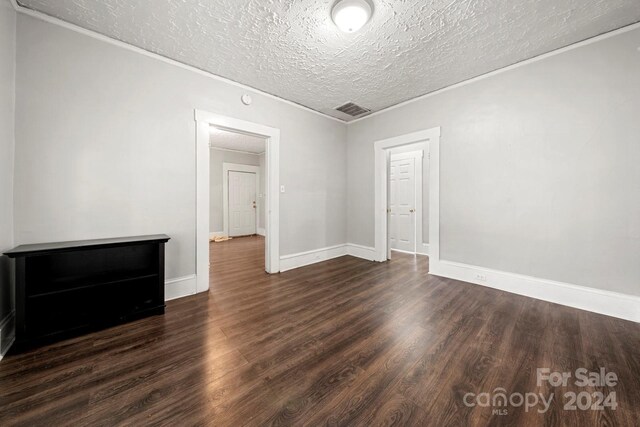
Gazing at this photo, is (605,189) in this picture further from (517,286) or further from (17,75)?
(17,75)

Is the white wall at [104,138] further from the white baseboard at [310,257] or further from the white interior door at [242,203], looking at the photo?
the white interior door at [242,203]

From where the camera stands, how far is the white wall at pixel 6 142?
1.70 m

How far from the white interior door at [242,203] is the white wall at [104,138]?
14.8ft

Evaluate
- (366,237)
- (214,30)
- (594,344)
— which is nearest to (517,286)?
(594,344)

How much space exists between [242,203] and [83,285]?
18.7 feet

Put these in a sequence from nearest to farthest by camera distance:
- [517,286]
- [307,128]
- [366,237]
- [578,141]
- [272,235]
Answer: [578,141], [517,286], [272,235], [307,128], [366,237]

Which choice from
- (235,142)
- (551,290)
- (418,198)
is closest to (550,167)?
(551,290)

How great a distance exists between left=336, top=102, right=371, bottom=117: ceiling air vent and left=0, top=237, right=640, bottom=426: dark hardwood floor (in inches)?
121

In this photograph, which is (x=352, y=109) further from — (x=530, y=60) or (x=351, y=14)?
(x=530, y=60)

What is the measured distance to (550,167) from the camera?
8.31 ft

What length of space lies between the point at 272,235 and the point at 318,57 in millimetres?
2444

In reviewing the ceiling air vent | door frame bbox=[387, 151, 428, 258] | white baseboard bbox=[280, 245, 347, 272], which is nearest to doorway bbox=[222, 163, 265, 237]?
white baseboard bbox=[280, 245, 347, 272]

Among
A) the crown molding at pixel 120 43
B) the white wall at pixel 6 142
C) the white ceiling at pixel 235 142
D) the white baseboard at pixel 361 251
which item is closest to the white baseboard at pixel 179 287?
the white wall at pixel 6 142

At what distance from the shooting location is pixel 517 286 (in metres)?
2.74
